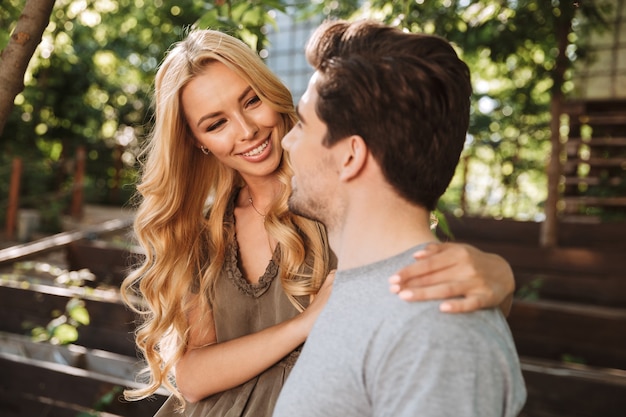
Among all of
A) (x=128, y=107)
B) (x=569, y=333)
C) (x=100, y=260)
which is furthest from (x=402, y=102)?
(x=128, y=107)

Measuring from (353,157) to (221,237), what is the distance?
3.24ft

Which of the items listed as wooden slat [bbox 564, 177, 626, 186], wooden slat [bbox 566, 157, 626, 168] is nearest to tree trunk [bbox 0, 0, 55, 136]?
wooden slat [bbox 564, 177, 626, 186]

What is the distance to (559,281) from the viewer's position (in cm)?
482

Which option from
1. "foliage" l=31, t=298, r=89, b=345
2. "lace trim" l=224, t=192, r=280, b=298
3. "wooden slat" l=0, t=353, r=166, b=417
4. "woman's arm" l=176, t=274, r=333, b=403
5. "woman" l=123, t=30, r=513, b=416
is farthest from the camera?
"foliage" l=31, t=298, r=89, b=345

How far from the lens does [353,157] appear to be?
3.81ft

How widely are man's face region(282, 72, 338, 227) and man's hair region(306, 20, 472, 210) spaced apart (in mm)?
29

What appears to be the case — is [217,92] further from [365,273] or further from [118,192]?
[118,192]

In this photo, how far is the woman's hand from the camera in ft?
3.48

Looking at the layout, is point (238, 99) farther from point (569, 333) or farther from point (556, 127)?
point (556, 127)

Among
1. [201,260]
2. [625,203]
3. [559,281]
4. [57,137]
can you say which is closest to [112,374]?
[201,260]

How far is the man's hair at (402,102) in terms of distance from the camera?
110cm

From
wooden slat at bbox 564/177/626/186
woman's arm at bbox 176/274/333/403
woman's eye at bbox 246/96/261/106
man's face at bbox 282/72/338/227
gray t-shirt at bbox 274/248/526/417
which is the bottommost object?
wooden slat at bbox 564/177/626/186

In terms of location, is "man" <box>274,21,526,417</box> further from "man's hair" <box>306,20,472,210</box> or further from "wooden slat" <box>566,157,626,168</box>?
"wooden slat" <box>566,157,626,168</box>

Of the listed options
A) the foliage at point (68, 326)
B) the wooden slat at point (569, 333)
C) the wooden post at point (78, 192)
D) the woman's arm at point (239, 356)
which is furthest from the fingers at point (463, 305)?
the wooden post at point (78, 192)
